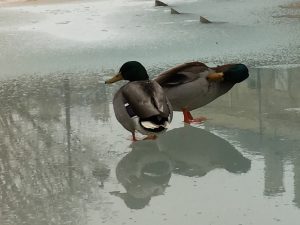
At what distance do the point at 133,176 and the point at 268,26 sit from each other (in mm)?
4946

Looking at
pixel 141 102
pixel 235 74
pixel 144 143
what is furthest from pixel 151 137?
pixel 235 74

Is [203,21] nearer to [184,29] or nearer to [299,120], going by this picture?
[184,29]

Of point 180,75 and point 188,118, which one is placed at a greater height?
point 180,75

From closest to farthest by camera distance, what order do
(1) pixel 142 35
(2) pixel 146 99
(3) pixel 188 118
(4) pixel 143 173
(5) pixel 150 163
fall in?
(4) pixel 143 173 < (5) pixel 150 163 < (2) pixel 146 99 < (3) pixel 188 118 < (1) pixel 142 35

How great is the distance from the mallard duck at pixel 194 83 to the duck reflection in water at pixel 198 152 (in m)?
0.19

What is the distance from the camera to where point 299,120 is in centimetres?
420

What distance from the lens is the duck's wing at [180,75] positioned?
434 cm

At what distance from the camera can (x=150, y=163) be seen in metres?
3.58

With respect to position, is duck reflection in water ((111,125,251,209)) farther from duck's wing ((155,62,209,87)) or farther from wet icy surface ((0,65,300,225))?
duck's wing ((155,62,209,87))

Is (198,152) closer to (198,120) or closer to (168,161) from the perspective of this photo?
(168,161)

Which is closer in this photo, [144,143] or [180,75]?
[144,143]

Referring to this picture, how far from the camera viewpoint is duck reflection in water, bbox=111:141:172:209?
3133 millimetres

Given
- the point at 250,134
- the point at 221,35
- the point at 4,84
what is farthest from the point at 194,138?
the point at 221,35

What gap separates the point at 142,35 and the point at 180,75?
3528 mm
